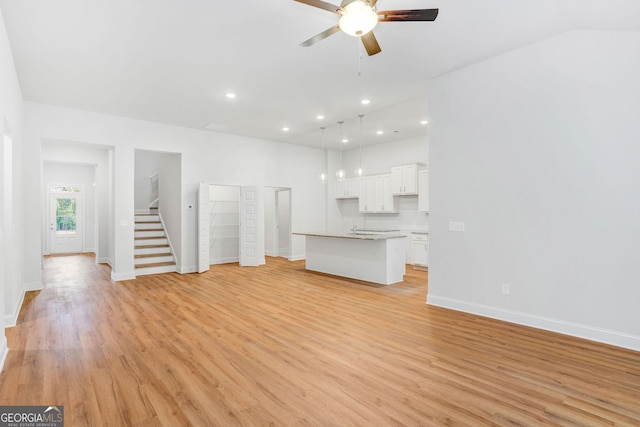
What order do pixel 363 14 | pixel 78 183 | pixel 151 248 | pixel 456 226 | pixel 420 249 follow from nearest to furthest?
pixel 363 14
pixel 456 226
pixel 420 249
pixel 151 248
pixel 78 183

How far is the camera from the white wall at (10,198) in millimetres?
3168

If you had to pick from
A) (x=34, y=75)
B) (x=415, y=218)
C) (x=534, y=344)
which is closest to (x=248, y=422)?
(x=534, y=344)

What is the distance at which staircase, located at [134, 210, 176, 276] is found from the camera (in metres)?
7.36

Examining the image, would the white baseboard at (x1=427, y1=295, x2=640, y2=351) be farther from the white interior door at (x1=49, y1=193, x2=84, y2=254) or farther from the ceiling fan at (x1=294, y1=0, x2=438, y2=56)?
the white interior door at (x1=49, y1=193, x2=84, y2=254)

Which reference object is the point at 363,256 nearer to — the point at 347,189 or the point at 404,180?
the point at 404,180

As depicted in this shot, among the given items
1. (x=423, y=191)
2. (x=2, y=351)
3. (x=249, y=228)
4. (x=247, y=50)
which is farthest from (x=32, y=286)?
(x=423, y=191)

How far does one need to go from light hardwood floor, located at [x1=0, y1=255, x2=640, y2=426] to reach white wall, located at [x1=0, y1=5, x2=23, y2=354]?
346mm

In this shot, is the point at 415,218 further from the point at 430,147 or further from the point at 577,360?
the point at 577,360

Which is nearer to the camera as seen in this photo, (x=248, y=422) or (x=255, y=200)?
(x=248, y=422)

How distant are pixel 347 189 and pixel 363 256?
151 inches

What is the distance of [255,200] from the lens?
8.40 meters

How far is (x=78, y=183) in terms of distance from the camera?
11156 millimetres

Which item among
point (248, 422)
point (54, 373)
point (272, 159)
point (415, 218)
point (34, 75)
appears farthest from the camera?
point (272, 159)

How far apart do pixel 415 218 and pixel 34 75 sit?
7.82 metres
